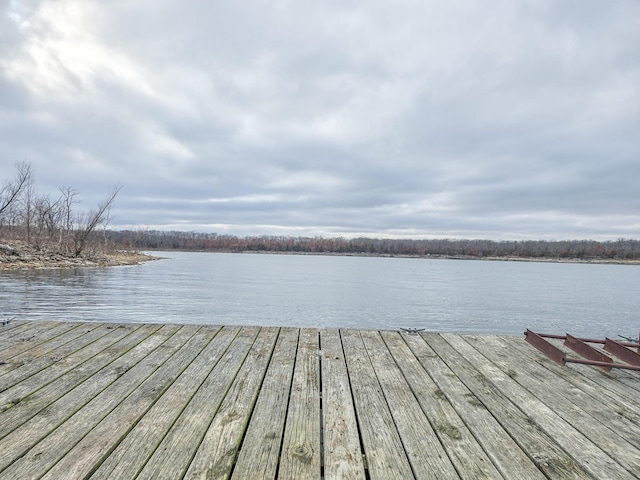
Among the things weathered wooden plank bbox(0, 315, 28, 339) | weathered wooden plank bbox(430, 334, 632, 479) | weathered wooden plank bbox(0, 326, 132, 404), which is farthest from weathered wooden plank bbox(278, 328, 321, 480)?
weathered wooden plank bbox(0, 315, 28, 339)

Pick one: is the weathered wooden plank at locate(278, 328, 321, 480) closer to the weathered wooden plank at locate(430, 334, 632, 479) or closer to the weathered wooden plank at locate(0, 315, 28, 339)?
the weathered wooden plank at locate(430, 334, 632, 479)

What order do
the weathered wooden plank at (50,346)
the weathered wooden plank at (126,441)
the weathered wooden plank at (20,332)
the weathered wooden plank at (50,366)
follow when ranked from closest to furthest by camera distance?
the weathered wooden plank at (126,441), the weathered wooden plank at (50,366), the weathered wooden plank at (50,346), the weathered wooden plank at (20,332)

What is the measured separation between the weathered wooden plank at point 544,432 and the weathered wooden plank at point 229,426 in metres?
1.28

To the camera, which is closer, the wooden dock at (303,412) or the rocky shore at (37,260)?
the wooden dock at (303,412)

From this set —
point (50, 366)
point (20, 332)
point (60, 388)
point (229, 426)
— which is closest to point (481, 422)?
point (229, 426)

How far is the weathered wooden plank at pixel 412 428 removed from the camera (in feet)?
4.57

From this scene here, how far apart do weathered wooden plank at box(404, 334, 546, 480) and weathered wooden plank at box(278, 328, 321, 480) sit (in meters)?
0.74

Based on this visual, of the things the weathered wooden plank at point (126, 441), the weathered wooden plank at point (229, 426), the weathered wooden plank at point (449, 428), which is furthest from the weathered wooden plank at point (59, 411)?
the weathered wooden plank at point (449, 428)

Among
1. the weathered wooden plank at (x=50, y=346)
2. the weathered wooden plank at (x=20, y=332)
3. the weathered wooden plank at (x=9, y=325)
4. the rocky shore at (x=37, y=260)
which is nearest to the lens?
the weathered wooden plank at (x=50, y=346)

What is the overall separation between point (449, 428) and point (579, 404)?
0.91 m

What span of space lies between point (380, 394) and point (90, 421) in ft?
4.96

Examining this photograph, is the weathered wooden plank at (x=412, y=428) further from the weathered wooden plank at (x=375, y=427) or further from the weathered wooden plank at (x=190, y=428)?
the weathered wooden plank at (x=190, y=428)

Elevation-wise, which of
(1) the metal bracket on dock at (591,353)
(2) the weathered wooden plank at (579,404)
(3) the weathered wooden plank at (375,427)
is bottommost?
(3) the weathered wooden plank at (375,427)

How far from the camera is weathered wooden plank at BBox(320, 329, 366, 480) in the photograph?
138 cm
